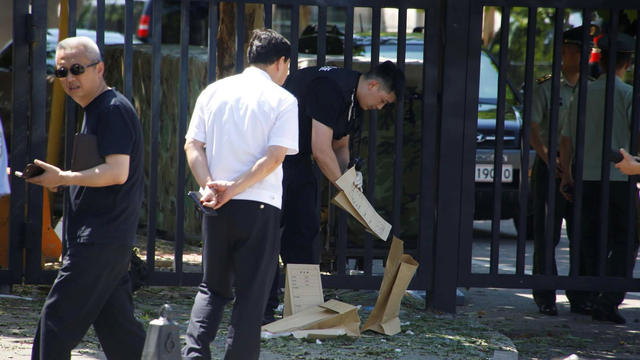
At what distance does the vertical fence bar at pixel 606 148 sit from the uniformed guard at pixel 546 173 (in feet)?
Result: 1.39

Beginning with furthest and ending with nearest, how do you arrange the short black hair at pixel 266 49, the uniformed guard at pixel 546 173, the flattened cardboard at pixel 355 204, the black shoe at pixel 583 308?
the black shoe at pixel 583 308 < the uniformed guard at pixel 546 173 < the flattened cardboard at pixel 355 204 < the short black hair at pixel 266 49

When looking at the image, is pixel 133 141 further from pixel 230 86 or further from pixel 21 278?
pixel 21 278

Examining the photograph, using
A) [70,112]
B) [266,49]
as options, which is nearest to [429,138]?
[266,49]

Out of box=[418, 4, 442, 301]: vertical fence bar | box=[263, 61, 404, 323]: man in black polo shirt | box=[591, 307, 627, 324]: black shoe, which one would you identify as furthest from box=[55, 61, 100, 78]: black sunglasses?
box=[591, 307, 627, 324]: black shoe

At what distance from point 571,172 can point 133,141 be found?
4.14 metres

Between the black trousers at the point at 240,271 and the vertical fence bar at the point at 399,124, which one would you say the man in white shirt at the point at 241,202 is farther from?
the vertical fence bar at the point at 399,124

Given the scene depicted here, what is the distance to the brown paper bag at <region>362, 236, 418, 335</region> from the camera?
229 inches

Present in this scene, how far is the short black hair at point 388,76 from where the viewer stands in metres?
5.60

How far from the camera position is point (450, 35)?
6.28 meters

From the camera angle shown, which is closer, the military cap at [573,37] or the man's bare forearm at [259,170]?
the man's bare forearm at [259,170]

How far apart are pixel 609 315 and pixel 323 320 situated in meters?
2.44

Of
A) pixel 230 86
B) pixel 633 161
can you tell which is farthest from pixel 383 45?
pixel 230 86

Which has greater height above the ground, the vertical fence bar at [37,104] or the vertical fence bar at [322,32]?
the vertical fence bar at [322,32]

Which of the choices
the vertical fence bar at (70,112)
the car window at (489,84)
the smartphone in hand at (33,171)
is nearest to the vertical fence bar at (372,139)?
the vertical fence bar at (70,112)
